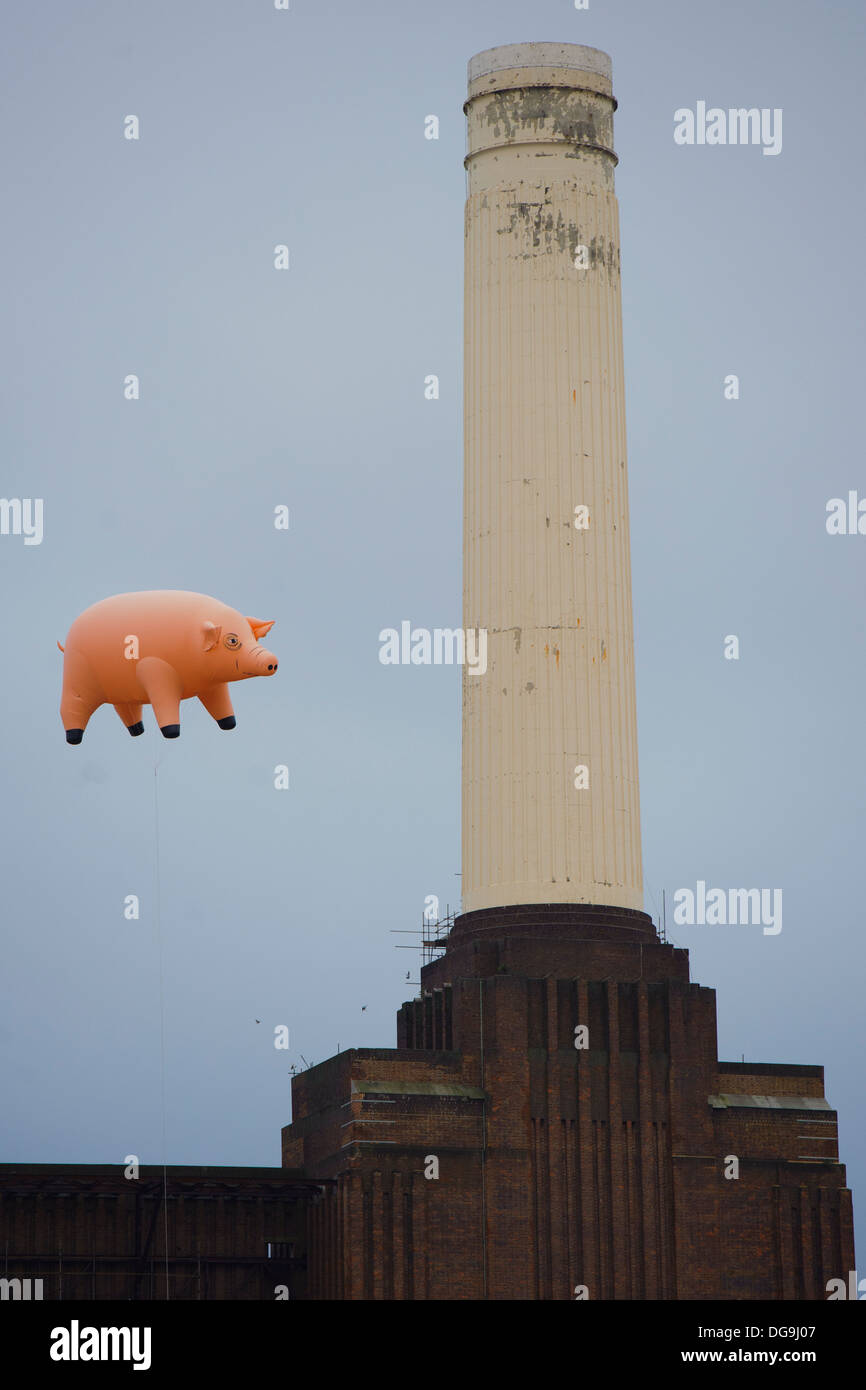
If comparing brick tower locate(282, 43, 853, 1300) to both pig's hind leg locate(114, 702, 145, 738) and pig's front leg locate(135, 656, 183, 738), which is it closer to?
pig's hind leg locate(114, 702, 145, 738)

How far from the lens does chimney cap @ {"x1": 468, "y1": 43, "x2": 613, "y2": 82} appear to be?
91.0 meters

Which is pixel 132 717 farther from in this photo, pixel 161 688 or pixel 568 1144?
pixel 568 1144

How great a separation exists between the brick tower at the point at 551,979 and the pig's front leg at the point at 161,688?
19024 mm

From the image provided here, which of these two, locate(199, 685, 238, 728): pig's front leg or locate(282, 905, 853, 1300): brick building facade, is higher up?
locate(199, 685, 238, 728): pig's front leg

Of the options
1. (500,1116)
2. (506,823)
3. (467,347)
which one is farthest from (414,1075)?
(467,347)

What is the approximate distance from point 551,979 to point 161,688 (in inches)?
846

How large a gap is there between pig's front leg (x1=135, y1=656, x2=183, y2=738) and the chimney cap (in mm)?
31476

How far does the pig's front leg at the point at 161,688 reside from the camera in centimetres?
6700

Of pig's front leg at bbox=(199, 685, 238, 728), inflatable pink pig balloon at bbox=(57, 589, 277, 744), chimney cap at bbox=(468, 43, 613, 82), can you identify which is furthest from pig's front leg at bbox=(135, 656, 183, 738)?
chimney cap at bbox=(468, 43, 613, 82)

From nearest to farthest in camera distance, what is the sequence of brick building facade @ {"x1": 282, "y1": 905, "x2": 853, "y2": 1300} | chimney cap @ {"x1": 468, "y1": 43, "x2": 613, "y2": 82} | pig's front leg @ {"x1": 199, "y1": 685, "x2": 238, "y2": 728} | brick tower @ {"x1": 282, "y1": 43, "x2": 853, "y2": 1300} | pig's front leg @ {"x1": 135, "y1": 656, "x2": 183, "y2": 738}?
pig's front leg @ {"x1": 135, "y1": 656, "x2": 183, "y2": 738}, pig's front leg @ {"x1": 199, "y1": 685, "x2": 238, "y2": 728}, brick building facade @ {"x1": 282, "y1": 905, "x2": 853, "y2": 1300}, brick tower @ {"x1": 282, "y1": 43, "x2": 853, "y2": 1300}, chimney cap @ {"x1": 468, "y1": 43, "x2": 613, "y2": 82}
